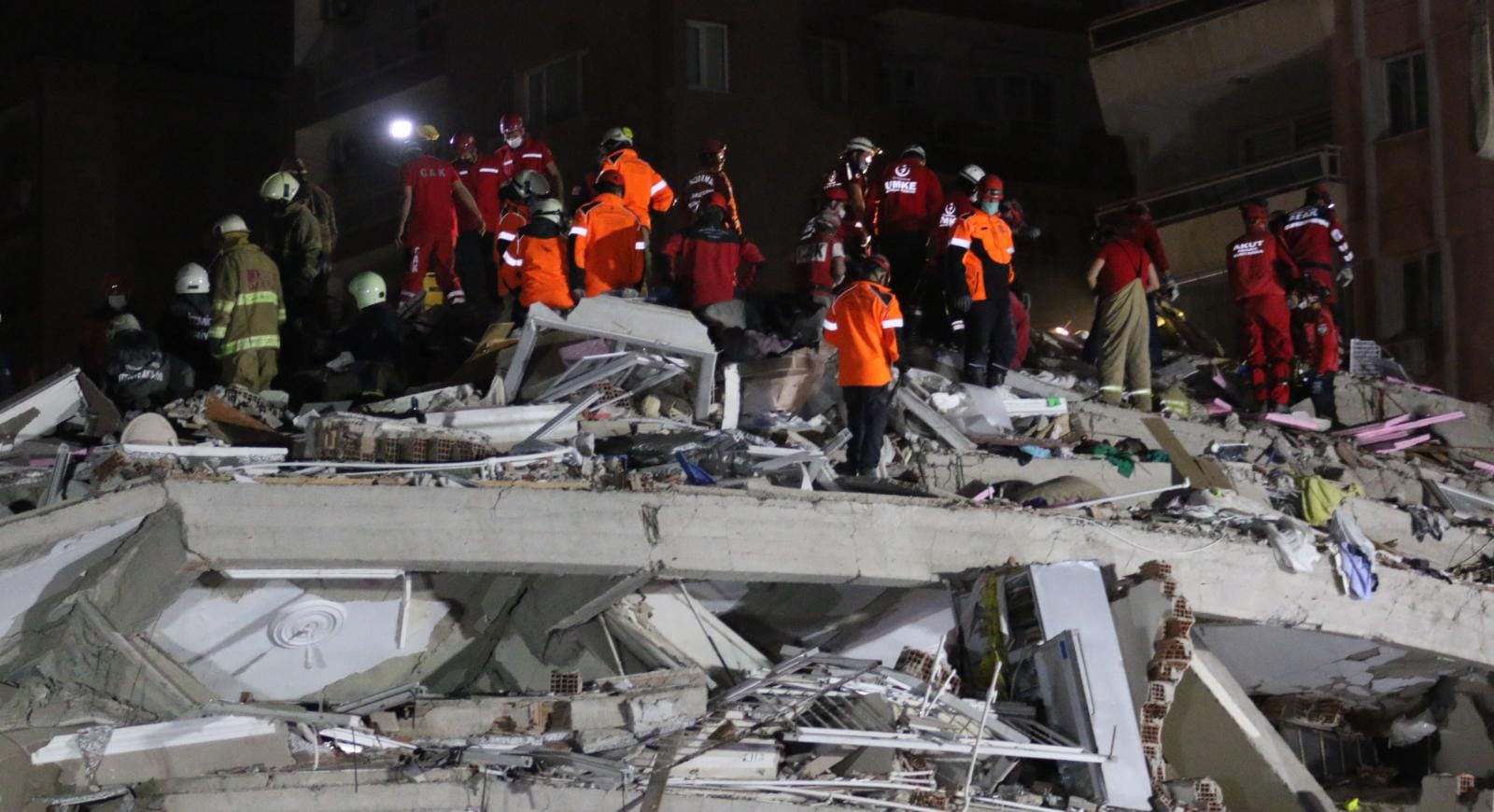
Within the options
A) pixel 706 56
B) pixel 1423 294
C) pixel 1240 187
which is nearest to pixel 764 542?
pixel 1423 294

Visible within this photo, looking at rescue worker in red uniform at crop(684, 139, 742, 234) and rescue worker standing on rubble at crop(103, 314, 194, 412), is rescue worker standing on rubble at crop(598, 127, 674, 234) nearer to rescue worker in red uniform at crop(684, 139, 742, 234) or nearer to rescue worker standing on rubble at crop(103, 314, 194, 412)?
rescue worker in red uniform at crop(684, 139, 742, 234)

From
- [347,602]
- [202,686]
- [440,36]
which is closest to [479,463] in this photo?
[347,602]

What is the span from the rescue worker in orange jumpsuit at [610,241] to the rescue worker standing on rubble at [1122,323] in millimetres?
3814

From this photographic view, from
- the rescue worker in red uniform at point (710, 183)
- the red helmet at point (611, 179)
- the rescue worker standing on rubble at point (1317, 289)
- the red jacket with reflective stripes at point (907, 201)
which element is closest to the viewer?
the red helmet at point (611, 179)

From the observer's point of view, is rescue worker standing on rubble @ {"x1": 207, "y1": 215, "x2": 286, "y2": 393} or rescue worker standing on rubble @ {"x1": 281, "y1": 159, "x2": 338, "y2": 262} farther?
rescue worker standing on rubble @ {"x1": 281, "y1": 159, "x2": 338, "y2": 262}

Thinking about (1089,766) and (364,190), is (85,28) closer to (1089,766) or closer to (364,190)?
(364,190)

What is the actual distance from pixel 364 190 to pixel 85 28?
235 inches

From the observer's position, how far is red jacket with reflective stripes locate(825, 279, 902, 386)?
50.4ft

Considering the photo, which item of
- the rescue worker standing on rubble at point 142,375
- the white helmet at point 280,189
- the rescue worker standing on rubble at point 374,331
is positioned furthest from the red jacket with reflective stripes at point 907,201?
the rescue worker standing on rubble at point 142,375

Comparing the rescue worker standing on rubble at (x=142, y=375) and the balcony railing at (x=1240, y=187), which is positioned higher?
the balcony railing at (x=1240, y=187)

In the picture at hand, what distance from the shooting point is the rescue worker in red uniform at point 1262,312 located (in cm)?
1959

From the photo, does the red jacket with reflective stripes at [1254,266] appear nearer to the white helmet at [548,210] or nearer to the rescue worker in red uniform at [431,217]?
the white helmet at [548,210]

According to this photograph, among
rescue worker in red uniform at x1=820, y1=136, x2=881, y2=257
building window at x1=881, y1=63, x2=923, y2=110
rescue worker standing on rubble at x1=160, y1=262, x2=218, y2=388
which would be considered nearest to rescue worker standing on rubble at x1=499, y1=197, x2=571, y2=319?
rescue worker standing on rubble at x1=160, y1=262, x2=218, y2=388

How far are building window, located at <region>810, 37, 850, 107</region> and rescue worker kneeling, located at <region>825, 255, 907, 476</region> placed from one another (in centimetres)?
1450
